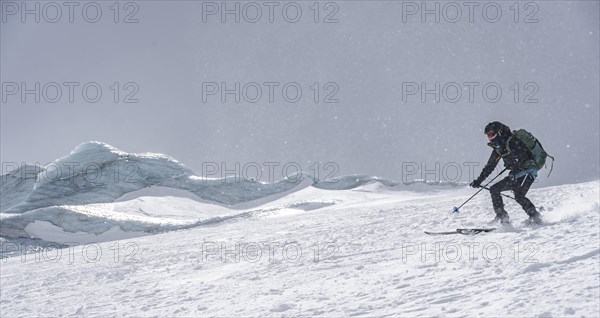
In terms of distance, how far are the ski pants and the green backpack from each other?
0.27 meters

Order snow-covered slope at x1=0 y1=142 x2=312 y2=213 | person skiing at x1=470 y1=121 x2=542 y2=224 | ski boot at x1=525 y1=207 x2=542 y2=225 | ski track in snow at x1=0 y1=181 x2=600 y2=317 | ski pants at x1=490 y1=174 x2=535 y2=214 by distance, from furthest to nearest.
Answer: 1. snow-covered slope at x1=0 y1=142 x2=312 y2=213
2. person skiing at x1=470 y1=121 x2=542 y2=224
3. ski pants at x1=490 y1=174 x2=535 y2=214
4. ski boot at x1=525 y1=207 x2=542 y2=225
5. ski track in snow at x1=0 y1=181 x2=600 y2=317

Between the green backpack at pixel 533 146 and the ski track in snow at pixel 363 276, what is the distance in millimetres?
998

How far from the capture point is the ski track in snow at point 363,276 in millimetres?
4742

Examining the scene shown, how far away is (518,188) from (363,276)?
11.6 feet

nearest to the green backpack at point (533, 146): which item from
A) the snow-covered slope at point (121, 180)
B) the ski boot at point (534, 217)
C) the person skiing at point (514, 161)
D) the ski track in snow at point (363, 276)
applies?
the person skiing at point (514, 161)

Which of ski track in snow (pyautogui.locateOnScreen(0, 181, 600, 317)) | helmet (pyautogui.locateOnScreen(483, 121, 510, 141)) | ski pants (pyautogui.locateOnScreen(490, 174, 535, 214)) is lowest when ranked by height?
ski track in snow (pyautogui.locateOnScreen(0, 181, 600, 317))

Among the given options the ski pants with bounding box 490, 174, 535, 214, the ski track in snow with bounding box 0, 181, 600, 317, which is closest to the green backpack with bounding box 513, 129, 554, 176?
the ski pants with bounding box 490, 174, 535, 214

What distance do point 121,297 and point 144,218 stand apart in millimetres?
49815

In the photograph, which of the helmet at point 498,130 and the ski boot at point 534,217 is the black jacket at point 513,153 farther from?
the ski boot at point 534,217

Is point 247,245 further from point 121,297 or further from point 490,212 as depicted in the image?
point 490,212

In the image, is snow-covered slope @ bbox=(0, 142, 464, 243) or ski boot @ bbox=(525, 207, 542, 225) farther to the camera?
snow-covered slope @ bbox=(0, 142, 464, 243)

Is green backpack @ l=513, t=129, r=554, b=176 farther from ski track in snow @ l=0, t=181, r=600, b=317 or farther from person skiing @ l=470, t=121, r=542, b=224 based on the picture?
ski track in snow @ l=0, t=181, r=600, b=317

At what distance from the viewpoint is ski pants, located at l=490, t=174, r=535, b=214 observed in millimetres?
8266

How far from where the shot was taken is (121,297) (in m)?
7.82
